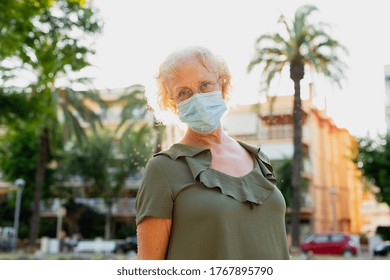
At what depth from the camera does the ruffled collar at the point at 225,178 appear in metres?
0.89

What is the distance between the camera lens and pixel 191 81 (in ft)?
3.20

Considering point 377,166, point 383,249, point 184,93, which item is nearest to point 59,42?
point 184,93

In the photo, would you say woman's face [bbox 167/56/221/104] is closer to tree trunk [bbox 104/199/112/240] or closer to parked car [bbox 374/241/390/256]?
parked car [bbox 374/241/390/256]

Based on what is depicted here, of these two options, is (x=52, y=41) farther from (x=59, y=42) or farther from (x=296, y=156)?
(x=296, y=156)

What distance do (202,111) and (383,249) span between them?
230 inches

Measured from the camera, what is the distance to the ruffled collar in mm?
888

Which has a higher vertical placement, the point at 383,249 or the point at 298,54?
the point at 298,54

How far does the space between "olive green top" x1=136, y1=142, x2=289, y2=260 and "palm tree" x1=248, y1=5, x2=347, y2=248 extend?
2328mm

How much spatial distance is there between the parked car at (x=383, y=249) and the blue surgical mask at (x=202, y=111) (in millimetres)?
5398

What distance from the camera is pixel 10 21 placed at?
3.45 meters

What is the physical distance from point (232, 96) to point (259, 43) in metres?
3.00

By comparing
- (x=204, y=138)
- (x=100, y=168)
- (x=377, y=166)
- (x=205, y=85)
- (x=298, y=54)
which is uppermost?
(x=298, y=54)
